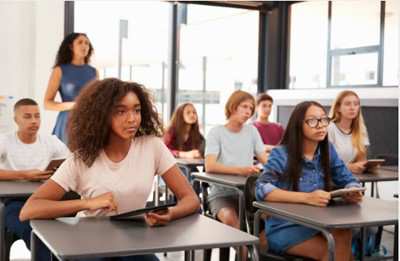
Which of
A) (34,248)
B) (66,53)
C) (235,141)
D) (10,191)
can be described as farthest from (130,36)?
(34,248)

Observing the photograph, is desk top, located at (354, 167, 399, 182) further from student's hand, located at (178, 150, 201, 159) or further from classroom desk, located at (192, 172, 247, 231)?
student's hand, located at (178, 150, 201, 159)

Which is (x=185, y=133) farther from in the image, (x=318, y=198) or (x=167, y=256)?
(x=318, y=198)

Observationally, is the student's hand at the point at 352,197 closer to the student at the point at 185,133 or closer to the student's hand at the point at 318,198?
the student's hand at the point at 318,198

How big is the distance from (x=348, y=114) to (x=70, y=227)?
9.06 feet

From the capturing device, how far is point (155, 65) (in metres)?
7.14

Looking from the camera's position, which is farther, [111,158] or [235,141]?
[235,141]

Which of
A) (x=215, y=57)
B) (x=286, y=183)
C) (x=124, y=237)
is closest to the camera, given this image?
(x=124, y=237)

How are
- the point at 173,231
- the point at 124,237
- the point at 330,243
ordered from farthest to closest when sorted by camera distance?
the point at 330,243
the point at 173,231
the point at 124,237

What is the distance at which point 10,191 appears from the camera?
2.93m

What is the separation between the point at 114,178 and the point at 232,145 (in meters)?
1.86

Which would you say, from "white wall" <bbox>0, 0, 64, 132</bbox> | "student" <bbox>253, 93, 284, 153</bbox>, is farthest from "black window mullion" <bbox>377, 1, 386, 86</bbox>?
"white wall" <bbox>0, 0, 64, 132</bbox>

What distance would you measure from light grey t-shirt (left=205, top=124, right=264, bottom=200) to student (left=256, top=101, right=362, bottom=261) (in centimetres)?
118

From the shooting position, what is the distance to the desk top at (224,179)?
11.0 feet

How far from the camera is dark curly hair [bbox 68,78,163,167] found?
229 cm
